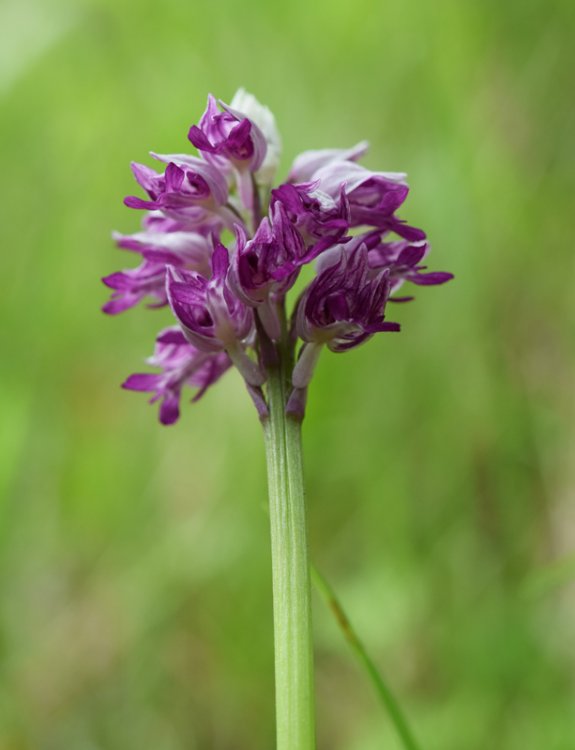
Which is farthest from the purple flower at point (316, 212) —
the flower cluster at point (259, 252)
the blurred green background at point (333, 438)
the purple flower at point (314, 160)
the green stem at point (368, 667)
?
the blurred green background at point (333, 438)

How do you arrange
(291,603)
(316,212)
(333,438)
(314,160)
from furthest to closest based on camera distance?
(333,438) < (314,160) < (316,212) < (291,603)

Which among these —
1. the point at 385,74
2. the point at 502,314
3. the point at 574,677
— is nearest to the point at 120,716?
the point at 574,677

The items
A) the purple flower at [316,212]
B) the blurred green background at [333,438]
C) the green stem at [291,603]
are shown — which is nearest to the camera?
the green stem at [291,603]

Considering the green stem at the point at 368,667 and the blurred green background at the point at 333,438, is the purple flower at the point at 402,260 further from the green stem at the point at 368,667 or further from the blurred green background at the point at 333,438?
the blurred green background at the point at 333,438

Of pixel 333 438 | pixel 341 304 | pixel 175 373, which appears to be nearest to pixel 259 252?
pixel 341 304

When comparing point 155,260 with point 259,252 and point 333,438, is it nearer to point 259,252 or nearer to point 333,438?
point 259,252

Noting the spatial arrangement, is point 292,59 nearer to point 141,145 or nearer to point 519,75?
point 141,145

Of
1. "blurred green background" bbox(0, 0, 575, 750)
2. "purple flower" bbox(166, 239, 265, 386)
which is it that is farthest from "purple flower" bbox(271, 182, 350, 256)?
"blurred green background" bbox(0, 0, 575, 750)

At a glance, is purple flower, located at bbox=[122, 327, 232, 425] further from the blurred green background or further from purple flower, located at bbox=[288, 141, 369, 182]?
the blurred green background
